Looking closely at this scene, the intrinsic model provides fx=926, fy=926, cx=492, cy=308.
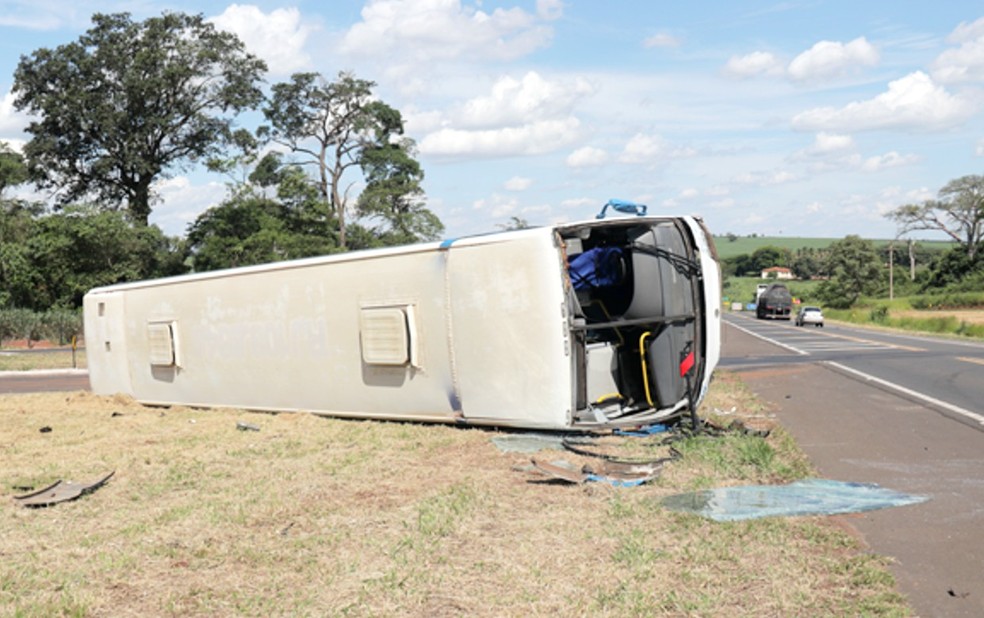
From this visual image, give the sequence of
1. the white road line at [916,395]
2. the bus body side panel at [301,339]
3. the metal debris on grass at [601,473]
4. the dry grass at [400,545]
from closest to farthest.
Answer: the dry grass at [400,545] < the metal debris on grass at [601,473] < the bus body side panel at [301,339] < the white road line at [916,395]

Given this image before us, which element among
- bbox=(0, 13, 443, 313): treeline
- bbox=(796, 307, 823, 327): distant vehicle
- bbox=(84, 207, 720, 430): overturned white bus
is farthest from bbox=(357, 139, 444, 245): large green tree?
bbox=(84, 207, 720, 430): overturned white bus

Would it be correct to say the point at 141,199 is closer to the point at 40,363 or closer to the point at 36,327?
the point at 36,327

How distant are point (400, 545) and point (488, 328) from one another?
4162mm

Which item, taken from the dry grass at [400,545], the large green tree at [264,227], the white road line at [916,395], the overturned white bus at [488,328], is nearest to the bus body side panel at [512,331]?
the overturned white bus at [488,328]

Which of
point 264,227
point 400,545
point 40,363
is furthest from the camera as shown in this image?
point 264,227

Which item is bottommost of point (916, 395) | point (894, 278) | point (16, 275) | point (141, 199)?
point (916, 395)

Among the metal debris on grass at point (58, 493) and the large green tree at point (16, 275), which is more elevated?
the large green tree at point (16, 275)

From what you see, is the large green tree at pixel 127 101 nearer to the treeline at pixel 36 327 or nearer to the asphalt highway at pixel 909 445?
the treeline at pixel 36 327

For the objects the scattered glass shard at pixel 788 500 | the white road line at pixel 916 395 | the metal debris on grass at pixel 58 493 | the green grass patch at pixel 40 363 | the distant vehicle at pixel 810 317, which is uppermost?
the green grass patch at pixel 40 363

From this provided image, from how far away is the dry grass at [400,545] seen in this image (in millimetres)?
4734

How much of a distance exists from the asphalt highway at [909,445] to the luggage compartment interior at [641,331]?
1.51 metres

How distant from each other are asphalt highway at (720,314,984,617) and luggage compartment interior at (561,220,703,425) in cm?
151

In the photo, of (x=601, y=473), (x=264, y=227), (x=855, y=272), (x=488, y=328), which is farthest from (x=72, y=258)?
(x=855, y=272)

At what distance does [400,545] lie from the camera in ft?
18.7
